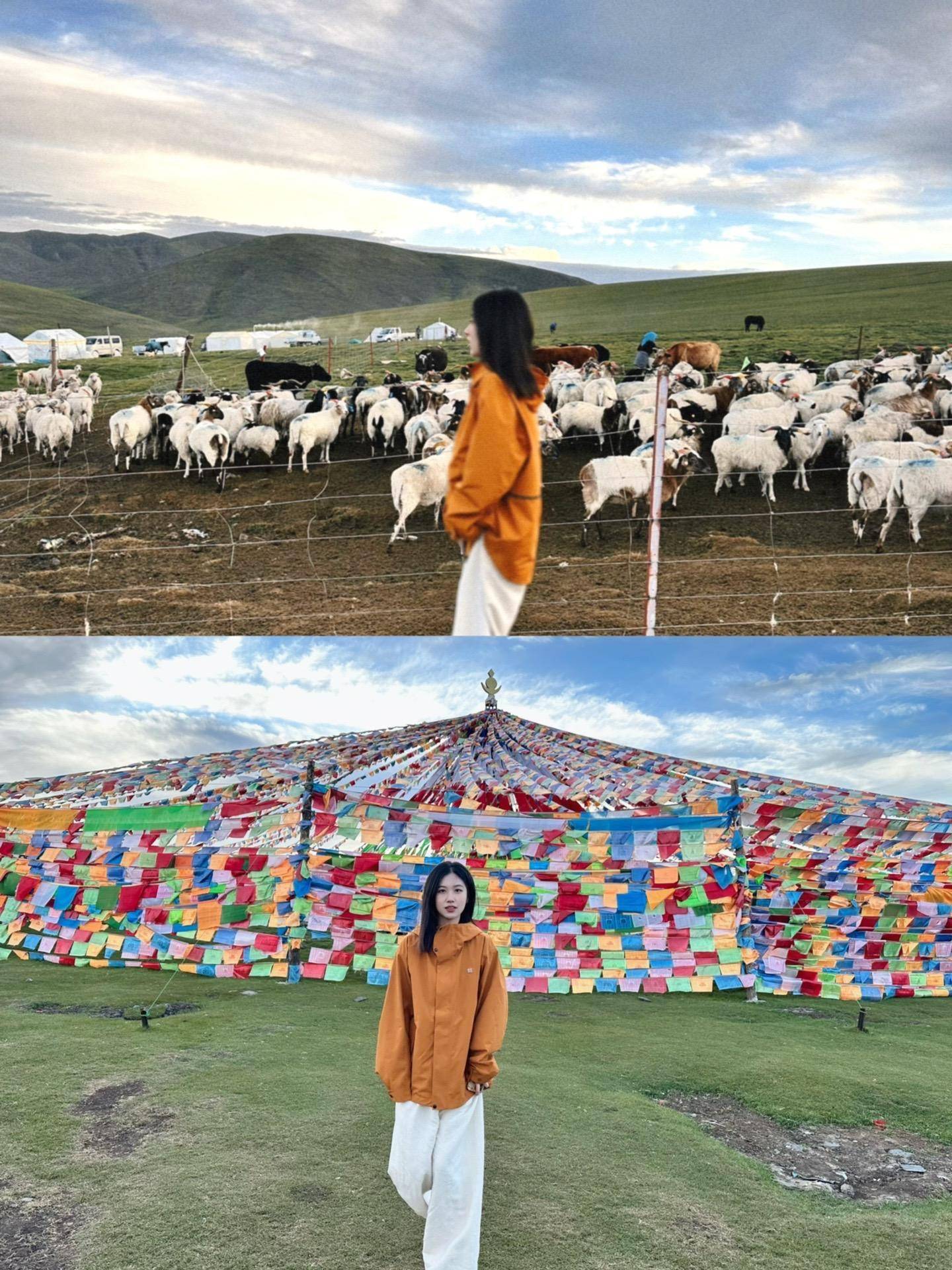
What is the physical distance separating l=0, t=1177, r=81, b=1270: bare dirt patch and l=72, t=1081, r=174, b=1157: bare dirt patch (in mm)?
331

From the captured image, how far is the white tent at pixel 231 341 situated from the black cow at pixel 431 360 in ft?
17.2

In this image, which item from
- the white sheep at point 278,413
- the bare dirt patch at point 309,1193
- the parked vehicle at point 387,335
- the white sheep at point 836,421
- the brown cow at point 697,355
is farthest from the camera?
the parked vehicle at point 387,335

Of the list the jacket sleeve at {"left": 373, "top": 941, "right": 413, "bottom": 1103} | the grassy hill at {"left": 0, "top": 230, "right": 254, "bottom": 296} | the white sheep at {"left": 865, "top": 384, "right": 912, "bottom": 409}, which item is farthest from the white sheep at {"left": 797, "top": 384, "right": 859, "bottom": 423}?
the grassy hill at {"left": 0, "top": 230, "right": 254, "bottom": 296}

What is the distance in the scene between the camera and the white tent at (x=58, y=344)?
86.5 ft

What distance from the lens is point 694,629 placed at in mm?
8367

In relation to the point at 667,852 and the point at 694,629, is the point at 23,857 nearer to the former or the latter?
the point at 667,852

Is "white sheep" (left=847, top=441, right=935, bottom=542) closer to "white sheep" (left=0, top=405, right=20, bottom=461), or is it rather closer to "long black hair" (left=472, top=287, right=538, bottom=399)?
"long black hair" (left=472, top=287, right=538, bottom=399)

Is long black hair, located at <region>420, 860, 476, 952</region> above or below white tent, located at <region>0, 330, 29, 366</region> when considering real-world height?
below

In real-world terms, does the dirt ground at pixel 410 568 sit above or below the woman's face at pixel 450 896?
above

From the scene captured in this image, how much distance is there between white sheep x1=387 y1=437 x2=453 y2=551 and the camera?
9.53 meters

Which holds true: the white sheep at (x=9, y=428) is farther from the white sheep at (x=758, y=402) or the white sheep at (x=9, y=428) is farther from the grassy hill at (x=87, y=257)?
the grassy hill at (x=87, y=257)

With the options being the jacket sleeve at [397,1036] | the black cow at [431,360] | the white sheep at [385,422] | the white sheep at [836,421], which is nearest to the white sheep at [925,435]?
the white sheep at [836,421]

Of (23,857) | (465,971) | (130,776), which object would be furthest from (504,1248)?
(130,776)

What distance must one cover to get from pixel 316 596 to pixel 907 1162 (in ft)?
20.1
